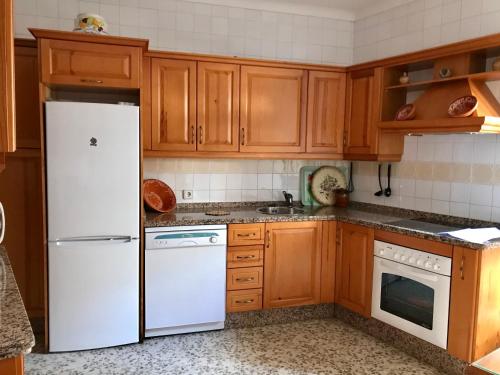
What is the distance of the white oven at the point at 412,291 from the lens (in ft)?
8.95

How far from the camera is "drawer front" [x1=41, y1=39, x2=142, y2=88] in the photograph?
2816 millimetres

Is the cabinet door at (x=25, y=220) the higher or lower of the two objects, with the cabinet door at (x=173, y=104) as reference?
lower

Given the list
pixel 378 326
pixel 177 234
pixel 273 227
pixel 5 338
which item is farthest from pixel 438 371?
pixel 5 338

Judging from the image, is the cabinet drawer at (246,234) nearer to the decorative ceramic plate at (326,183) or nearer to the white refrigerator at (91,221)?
the white refrigerator at (91,221)

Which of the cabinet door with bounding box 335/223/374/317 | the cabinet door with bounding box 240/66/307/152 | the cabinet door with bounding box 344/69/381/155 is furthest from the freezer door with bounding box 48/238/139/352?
the cabinet door with bounding box 344/69/381/155

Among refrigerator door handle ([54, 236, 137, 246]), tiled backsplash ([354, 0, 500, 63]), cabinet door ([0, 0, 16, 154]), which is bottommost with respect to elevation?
refrigerator door handle ([54, 236, 137, 246])

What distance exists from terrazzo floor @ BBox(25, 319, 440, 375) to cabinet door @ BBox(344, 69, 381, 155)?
5.06 feet

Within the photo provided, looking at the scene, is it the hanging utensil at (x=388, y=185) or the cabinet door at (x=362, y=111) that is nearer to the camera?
the cabinet door at (x=362, y=111)

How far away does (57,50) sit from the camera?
9.25 ft

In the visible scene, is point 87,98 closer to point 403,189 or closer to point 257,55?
point 257,55

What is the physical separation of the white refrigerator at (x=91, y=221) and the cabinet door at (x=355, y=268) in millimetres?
1641

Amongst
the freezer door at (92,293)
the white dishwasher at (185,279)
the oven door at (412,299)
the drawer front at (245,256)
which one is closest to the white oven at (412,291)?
the oven door at (412,299)

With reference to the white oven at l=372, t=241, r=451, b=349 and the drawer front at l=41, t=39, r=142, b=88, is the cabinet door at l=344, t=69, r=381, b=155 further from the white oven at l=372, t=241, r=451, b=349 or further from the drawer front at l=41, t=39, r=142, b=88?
the drawer front at l=41, t=39, r=142, b=88

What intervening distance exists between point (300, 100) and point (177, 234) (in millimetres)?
1582
